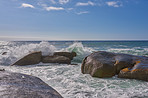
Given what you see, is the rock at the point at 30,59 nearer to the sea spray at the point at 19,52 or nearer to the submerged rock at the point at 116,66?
the sea spray at the point at 19,52

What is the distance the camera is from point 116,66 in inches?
192

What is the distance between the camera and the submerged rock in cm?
444

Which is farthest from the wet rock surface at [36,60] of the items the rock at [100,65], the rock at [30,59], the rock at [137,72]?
the rock at [137,72]

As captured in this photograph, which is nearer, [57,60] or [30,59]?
[30,59]

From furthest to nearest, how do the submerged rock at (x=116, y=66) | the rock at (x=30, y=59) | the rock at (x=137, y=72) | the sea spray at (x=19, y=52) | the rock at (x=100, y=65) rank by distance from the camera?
1. the sea spray at (x=19, y=52)
2. the rock at (x=30, y=59)
3. the rock at (x=100, y=65)
4. the submerged rock at (x=116, y=66)
5. the rock at (x=137, y=72)

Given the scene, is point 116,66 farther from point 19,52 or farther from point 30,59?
point 19,52

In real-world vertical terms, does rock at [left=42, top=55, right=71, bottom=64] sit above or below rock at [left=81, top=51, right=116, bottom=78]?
below

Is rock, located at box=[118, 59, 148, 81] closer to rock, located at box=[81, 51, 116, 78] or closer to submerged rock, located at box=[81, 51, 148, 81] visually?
submerged rock, located at box=[81, 51, 148, 81]

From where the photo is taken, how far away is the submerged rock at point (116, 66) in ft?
14.6

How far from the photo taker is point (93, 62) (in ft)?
16.6

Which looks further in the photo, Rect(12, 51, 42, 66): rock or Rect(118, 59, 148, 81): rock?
Rect(12, 51, 42, 66): rock

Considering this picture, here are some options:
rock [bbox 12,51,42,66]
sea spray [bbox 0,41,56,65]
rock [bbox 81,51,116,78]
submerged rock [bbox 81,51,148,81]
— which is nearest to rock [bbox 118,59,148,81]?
submerged rock [bbox 81,51,148,81]

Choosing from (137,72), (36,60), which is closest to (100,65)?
(137,72)

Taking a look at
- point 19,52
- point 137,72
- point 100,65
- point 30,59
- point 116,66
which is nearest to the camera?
point 137,72
